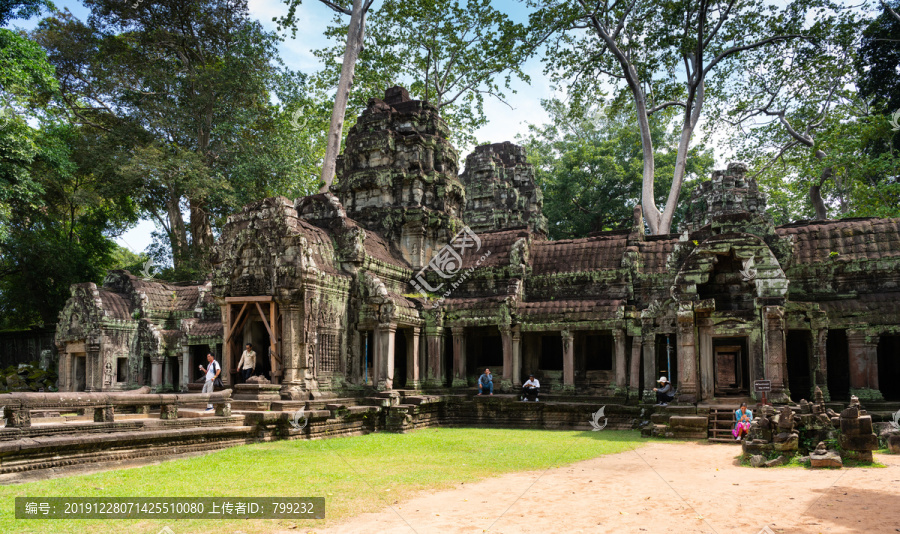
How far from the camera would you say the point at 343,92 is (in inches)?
992

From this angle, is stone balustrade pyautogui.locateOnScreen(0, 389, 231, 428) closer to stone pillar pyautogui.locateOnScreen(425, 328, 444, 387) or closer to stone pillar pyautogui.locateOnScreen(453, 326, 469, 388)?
stone pillar pyautogui.locateOnScreen(425, 328, 444, 387)

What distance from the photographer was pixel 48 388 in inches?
961

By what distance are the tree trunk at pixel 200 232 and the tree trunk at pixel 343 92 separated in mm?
6561

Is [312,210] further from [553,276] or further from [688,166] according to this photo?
[688,166]

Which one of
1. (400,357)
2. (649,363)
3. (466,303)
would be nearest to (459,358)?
(466,303)

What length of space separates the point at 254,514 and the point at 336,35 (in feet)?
85.6

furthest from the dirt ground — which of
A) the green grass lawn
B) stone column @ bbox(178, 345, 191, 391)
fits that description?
stone column @ bbox(178, 345, 191, 391)

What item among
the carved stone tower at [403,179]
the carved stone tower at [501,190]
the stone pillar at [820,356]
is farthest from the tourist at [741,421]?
the carved stone tower at [501,190]

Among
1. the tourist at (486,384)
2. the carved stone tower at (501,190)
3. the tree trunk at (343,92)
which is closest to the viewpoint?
the tourist at (486,384)

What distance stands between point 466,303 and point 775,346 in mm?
8232

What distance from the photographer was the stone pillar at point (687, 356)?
47.9ft

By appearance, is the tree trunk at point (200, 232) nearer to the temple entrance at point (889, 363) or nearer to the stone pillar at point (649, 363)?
the stone pillar at point (649, 363)

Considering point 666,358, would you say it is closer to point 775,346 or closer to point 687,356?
point 687,356

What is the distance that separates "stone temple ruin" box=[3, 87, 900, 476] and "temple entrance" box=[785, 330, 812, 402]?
4cm
